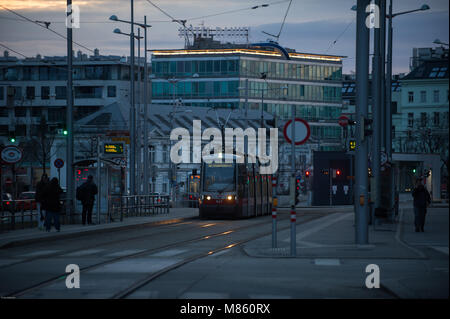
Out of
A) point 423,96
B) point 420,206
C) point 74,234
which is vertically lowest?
point 74,234

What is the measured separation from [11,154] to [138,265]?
1128 cm

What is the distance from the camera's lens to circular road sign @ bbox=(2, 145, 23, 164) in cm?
2638

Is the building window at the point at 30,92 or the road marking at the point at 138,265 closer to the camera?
the road marking at the point at 138,265

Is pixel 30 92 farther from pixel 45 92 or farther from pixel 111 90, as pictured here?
pixel 111 90

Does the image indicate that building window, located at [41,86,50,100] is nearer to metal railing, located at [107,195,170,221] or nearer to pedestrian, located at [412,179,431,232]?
metal railing, located at [107,195,170,221]

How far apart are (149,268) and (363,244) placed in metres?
6.92

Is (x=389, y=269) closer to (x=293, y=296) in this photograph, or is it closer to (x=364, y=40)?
(x=293, y=296)

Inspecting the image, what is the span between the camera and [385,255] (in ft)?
59.6

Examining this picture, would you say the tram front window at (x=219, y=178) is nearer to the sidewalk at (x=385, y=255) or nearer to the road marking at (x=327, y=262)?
the sidewalk at (x=385, y=255)

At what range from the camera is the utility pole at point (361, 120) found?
2080 centimetres

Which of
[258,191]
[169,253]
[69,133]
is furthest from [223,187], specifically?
[169,253]

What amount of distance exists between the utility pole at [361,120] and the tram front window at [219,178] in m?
20.1

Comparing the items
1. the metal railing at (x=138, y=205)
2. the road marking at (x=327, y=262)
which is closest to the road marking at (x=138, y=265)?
the road marking at (x=327, y=262)

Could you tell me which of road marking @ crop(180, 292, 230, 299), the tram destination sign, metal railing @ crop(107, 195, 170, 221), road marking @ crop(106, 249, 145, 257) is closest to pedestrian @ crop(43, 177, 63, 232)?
the tram destination sign
